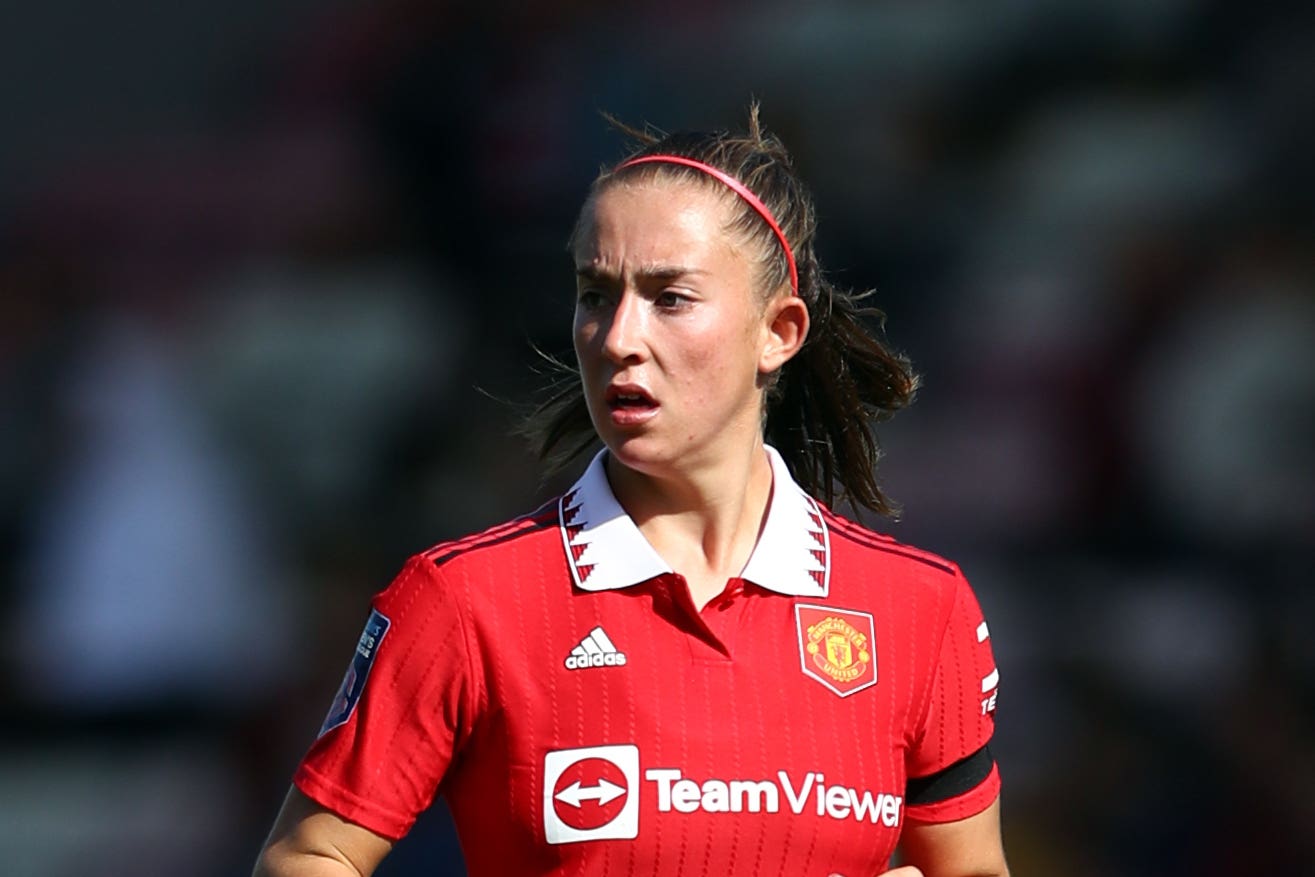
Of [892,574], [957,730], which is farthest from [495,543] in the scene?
[957,730]

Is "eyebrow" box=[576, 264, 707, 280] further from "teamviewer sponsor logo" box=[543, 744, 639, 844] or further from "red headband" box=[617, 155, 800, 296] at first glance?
"teamviewer sponsor logo" box=[543, 744, 639, 844]

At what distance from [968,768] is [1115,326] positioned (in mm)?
3228

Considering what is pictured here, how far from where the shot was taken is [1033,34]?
5938mm

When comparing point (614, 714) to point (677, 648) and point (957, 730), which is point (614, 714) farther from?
point (957, 730)

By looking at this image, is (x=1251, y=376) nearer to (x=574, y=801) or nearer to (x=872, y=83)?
(x=872, y=83)

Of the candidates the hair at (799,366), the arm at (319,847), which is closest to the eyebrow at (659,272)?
the hair at (799,366)

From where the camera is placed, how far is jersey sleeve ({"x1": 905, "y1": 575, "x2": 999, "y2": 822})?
2449 millimetres

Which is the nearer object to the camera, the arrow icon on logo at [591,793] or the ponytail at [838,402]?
the arrow icon on logo at [591,793]

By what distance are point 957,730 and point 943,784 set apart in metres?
0.08

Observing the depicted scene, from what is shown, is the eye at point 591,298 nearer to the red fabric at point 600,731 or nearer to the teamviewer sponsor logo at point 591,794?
the red fabric at point 600,731

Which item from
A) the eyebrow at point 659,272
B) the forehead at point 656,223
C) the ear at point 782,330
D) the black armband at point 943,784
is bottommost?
the black armband at point 943,784

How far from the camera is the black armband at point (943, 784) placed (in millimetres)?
2484

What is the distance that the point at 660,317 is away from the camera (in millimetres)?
2275

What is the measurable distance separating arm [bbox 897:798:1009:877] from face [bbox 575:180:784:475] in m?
0.62
